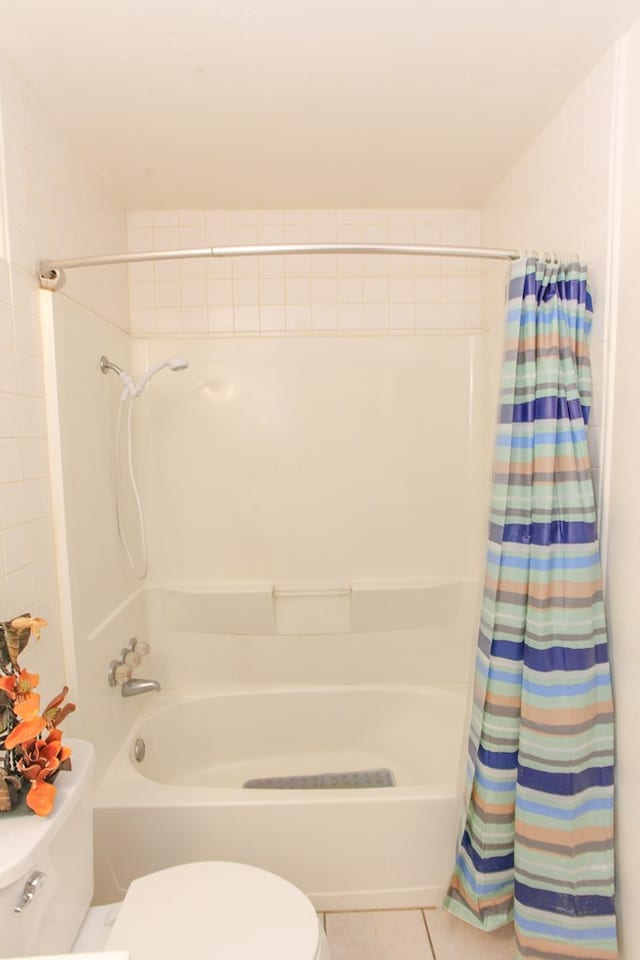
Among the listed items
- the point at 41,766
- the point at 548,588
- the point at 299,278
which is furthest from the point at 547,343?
the point at 41,766

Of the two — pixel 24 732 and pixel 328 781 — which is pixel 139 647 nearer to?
pixel 328 781

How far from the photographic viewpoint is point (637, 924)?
1221mm

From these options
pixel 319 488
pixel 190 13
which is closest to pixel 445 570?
pixel 319 488

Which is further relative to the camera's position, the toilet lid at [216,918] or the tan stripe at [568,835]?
the tan stripe at [568,835]

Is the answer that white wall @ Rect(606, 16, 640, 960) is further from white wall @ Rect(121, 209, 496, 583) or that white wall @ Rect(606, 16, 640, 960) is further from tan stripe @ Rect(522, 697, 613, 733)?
white wall @ Rect(121, 209, 496, 583)

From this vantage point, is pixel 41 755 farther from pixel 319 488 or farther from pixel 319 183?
pixel 319 183

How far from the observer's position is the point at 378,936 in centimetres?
151

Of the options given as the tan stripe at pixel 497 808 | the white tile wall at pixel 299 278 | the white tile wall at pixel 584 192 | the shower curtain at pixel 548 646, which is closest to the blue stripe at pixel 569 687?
the shower curtain at pixel 548 646

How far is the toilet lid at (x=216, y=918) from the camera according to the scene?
989 mm

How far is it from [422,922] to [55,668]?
1.28 m

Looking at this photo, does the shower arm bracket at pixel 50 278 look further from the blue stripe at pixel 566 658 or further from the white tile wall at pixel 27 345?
the blue stripe at pixel 566 658

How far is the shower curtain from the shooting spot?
1278 mm

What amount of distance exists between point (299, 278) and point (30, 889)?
201 cm

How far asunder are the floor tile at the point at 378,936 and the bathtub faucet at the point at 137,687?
→ 861 millimetres
